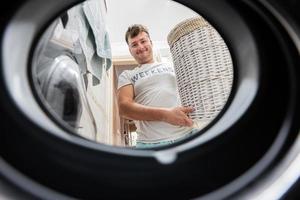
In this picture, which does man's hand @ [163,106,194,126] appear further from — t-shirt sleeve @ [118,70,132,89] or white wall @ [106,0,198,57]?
white wall @ [106,0,198,57]

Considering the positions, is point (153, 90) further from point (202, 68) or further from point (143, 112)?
point (202, 68)

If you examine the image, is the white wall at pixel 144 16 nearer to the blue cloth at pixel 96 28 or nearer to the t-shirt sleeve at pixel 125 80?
the t-shirt sleeve at pixel 125 80

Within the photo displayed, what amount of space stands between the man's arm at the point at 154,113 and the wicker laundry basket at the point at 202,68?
0.17ft

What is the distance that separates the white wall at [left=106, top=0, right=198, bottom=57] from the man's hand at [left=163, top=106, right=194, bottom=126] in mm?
1121

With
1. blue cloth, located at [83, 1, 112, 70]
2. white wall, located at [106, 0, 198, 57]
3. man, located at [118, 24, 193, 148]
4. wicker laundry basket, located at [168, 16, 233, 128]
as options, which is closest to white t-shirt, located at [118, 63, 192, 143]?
man, located at [118, 24, 193, 148]

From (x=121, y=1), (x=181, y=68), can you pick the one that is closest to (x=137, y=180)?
(x=181, y=68)

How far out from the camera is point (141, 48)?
1.62 meters

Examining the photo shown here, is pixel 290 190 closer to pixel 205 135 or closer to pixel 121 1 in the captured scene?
pixel 205 135

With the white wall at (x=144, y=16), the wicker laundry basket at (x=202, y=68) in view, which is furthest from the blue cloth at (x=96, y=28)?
the white wall at (x=144, y=16)

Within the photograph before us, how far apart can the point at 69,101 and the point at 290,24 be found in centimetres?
62

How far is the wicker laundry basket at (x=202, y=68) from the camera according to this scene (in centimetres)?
133

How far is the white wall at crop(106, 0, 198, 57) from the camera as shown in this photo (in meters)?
2.38

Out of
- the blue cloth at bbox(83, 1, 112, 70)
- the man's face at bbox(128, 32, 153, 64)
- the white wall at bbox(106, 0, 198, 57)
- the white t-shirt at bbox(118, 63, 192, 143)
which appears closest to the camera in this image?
the blue cloth at bbox(83, 1, 112, 70)

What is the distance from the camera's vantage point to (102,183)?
36 centimetres
